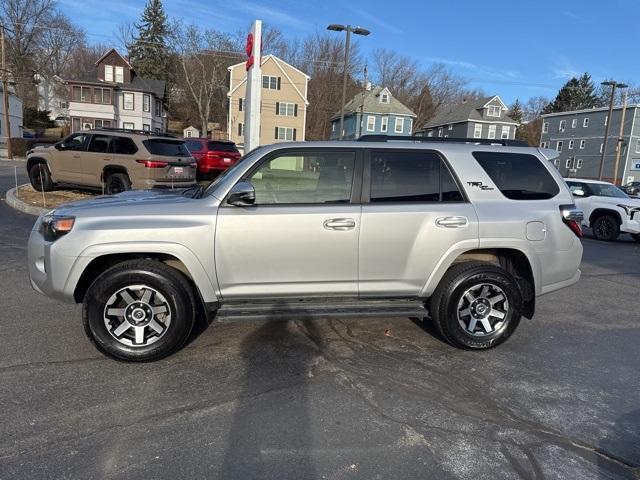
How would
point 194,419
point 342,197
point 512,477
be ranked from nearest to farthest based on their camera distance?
point 512,477 < point 194,419 < point 342,197

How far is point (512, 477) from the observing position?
2.67 meters

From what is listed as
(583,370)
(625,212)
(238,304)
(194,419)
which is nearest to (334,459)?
(194,419)

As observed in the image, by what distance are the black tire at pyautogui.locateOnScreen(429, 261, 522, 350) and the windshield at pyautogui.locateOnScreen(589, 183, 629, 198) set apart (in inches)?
459

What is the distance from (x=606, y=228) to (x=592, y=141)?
4782 cm

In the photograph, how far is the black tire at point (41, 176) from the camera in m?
12.8

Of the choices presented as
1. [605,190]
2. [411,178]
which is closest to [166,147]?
[411,178]

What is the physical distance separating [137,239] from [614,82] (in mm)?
33724

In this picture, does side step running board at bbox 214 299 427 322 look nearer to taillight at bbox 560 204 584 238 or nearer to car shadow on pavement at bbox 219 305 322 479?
car shadow on pavement at bbox 219 305 322 479

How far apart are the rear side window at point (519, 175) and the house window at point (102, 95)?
54.0 metres

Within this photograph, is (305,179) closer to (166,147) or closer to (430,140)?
(430,140)

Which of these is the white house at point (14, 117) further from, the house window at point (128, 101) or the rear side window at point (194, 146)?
the rear side window at point (194, 146)

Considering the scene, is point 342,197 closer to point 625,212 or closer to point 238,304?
point 238,304

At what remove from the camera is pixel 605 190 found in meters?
13.9

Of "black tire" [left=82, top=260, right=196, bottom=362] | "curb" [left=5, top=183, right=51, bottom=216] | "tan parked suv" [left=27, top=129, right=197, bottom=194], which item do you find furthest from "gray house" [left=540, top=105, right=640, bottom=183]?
"black tire" [left=82, top=260, right=196, bottom=362]
